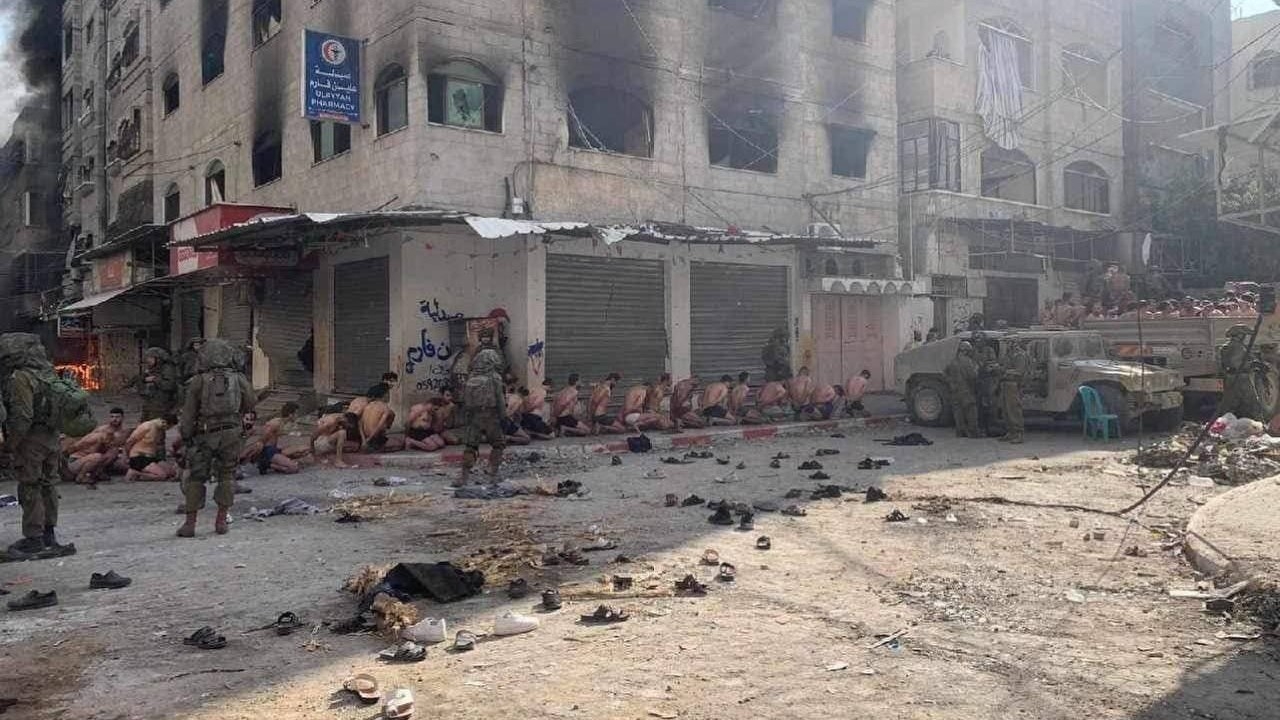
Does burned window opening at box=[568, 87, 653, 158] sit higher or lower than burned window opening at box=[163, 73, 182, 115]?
lower

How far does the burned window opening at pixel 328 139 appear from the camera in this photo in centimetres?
1549

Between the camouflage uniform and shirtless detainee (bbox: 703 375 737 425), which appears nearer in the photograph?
the camouflage uniform

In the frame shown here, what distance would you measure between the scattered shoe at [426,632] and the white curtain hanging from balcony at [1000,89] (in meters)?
21.0

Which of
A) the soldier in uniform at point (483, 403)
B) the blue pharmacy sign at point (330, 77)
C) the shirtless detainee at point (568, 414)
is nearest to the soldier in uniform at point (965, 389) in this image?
the shirtless detainee at point (568, 414)

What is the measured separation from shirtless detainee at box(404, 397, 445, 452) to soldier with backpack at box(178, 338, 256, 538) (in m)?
4.67

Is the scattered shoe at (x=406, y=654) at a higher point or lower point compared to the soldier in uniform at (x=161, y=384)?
lower

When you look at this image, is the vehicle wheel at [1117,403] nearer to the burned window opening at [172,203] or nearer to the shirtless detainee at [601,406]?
the shirtless detainee at [601,406]

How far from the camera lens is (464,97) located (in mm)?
14016

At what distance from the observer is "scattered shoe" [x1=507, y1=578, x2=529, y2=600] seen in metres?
5.27

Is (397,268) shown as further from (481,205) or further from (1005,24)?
(1005,24)

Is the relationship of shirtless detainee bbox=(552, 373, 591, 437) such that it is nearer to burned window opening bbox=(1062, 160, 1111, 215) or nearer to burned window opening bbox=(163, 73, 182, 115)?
burned window opening bbox=(163, 73, 182, 115)

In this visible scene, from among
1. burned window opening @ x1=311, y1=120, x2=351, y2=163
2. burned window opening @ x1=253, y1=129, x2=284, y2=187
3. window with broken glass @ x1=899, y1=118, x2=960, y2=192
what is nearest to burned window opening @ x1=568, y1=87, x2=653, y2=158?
burned window opening @ x1=311, y1=120, x2=351, y2=163

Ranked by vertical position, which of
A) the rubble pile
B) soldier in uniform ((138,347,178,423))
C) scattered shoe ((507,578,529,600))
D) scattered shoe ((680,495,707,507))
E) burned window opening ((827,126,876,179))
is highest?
burned window opening ((827,126,876,179))

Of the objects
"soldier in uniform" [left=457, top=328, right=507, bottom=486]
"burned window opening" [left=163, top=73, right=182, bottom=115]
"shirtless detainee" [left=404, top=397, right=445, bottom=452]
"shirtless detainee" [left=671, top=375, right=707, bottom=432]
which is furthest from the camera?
"burned window opening" [left=163, top=73, right=182, bottom=115]
